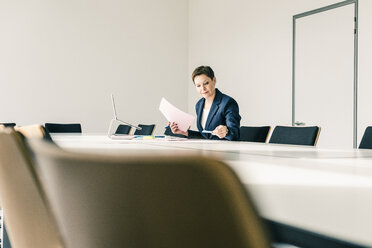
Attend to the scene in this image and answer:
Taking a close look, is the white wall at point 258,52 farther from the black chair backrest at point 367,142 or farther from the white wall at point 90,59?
the black chair backrest at point 367,142

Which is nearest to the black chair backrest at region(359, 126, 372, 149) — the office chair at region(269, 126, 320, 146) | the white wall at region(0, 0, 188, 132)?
the office chair at region(269, 126, 320, 146)

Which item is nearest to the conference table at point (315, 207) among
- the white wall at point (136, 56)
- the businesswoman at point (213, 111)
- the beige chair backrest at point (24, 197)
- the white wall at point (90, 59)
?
the beige chair backrest at point (24, 197)

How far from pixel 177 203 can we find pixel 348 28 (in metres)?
4.93

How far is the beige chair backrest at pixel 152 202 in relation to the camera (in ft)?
Answer: 0.90

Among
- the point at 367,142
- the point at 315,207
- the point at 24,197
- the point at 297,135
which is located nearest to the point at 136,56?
the point at 297,135

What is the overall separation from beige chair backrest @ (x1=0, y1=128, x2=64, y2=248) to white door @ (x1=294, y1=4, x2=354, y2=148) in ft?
14.8

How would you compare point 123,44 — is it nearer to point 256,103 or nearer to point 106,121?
point 106,121

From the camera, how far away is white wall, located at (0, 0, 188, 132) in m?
5.72

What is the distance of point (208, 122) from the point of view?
11.0ft

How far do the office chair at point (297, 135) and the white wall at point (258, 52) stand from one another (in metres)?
2.07

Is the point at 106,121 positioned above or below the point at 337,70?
below

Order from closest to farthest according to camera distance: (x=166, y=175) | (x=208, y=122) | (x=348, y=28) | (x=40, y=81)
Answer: (x=166, y=175) < (x=208, y=122) < (x=348, y=28) < (x=40, y=81)

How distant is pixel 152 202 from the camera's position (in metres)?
0.30

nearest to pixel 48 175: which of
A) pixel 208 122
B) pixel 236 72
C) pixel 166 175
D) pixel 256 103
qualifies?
pixel 166 175
